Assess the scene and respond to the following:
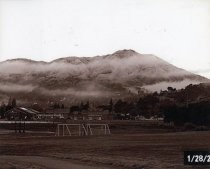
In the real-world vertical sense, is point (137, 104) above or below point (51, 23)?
below

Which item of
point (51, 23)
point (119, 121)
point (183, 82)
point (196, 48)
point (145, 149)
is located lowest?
point (145, 149)

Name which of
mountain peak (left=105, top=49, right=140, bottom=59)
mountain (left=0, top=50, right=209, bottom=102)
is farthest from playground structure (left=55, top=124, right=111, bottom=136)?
mountain peak (left=105, top=49, right=140, bottom=59)

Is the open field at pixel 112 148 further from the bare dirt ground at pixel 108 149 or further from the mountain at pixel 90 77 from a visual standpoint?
the mountain at pixel 90 77

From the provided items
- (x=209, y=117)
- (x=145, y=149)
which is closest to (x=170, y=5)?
(x=209, y=117)

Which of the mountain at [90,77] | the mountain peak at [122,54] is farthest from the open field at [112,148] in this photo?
the mountain peak at [122,54]

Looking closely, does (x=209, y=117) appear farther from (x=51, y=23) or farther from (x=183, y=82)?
(x=51, y=23)

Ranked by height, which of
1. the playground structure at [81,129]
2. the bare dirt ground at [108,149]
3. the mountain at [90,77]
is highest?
the mountain at [90,77]

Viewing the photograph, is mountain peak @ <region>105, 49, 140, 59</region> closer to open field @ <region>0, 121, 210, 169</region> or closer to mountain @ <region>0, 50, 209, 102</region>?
mountain @ <region>0, 50, 209, 102</region>
